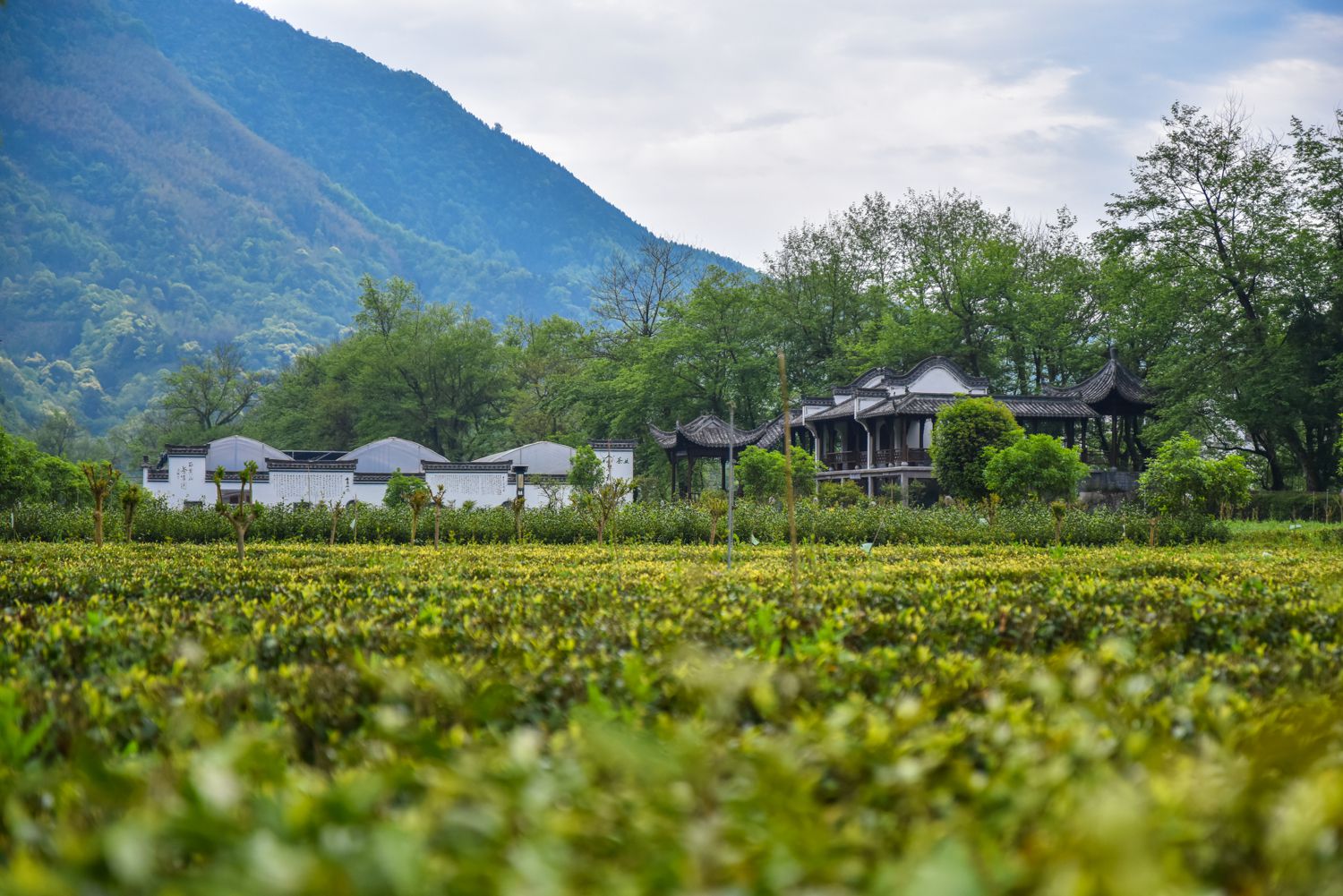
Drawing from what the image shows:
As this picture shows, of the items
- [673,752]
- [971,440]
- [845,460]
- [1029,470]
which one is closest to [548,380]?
[845,460]

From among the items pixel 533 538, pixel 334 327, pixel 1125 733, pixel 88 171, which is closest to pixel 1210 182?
pixel 533 538

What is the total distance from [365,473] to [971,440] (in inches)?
816

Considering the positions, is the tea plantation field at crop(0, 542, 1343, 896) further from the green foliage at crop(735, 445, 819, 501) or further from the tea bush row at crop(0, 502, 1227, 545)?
the green foliage at crop(735, 445, 819, 501)

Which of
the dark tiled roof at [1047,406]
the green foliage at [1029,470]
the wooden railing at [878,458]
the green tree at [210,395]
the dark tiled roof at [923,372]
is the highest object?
the green tree at [210,395]

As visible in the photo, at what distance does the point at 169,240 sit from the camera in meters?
122

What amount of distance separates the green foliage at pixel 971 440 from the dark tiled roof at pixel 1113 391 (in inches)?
358

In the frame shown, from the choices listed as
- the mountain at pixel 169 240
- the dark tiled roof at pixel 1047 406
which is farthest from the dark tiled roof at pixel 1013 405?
the mountain at pixel 169 240

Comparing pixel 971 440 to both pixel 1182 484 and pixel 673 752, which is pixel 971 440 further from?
pixel 673 752

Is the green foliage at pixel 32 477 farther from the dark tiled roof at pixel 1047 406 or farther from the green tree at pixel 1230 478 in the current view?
the dark tiled roof at pixel 1047 406

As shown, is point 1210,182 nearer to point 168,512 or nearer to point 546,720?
Answer: point 168,512

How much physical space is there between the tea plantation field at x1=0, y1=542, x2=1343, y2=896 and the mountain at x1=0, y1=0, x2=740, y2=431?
84759mm

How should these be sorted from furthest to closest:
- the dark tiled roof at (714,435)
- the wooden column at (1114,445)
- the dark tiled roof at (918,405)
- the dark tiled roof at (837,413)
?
1. the dark tiled roof at (714,435)
2. the dark tiled roof at (837,413)
3. the wooden column at (1114,445)
4. the dark tiled roof at (918,405)

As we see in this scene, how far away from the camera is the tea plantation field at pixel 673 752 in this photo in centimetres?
119

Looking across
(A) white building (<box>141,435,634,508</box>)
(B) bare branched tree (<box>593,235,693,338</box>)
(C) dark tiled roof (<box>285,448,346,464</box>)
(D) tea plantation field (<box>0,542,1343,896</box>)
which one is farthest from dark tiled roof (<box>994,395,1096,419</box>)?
(C) dark tiled roof (<box>285,448,346,464</box>)
